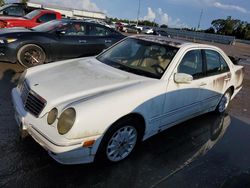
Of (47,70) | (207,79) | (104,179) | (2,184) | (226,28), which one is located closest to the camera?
(2,184)

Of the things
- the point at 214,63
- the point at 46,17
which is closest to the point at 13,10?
the point at 46,17

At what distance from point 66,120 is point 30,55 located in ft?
17.2

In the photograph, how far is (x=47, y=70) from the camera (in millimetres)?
3850

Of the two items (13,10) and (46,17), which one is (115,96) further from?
(13,10)

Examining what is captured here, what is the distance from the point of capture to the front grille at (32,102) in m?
2.93

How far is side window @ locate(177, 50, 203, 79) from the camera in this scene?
3.91m

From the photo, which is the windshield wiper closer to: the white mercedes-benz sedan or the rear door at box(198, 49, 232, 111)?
the white mercedes-benz sedan

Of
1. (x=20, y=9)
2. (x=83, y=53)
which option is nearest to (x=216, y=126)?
(x=83, y=53)

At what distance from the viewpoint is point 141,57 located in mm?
4148

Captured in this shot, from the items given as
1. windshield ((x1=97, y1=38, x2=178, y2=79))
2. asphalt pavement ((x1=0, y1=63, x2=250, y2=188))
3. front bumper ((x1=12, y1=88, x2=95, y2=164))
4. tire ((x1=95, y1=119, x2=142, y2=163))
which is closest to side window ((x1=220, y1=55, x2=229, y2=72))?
asphalt pavement ((x1=0, y1=63, x2=250, y2=188))

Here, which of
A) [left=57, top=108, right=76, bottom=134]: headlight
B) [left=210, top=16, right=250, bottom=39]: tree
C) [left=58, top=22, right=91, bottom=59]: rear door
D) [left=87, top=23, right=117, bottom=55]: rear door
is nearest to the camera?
[left=57, top=108, right=76, bottom=134]: headlight

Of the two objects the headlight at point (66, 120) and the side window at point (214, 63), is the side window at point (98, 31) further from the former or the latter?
the headlight at point (66, 120)

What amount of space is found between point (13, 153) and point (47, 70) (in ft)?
4.21

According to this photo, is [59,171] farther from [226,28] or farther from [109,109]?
[226,28]
